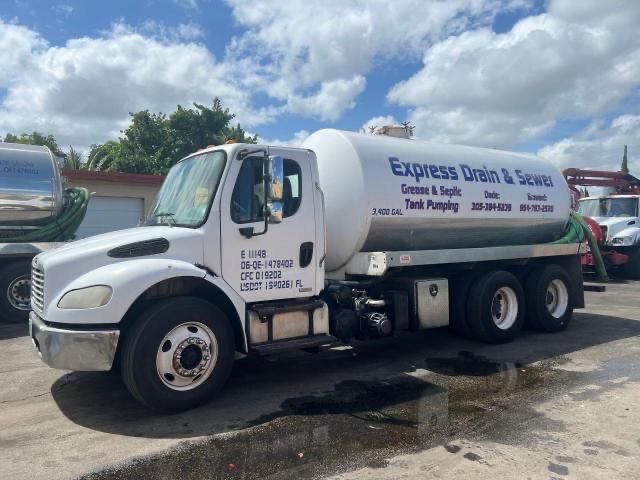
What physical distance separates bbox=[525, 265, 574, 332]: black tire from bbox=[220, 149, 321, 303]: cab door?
4407 mm

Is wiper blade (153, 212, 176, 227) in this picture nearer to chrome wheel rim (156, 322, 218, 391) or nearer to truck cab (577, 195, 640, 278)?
chrome wheel rim (156, 322, 218, 391)

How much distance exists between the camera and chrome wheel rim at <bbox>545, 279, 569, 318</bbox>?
9190 mm

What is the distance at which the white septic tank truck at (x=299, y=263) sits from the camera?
5.00 meters

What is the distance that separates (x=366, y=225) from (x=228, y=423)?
3.11 m

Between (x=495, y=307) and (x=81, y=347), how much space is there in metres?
6.05

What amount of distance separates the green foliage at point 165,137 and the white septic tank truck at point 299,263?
22.9 metres

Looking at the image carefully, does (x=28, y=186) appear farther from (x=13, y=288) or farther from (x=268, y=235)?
(x=268, y=235)

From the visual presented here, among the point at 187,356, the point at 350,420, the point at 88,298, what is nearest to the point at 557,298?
the point at 350,420

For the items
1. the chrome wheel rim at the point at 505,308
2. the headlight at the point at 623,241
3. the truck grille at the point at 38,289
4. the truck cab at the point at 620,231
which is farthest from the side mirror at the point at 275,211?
the headlight at the point at 623,241

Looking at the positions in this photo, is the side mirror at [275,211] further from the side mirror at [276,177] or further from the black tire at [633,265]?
the black tire at [633,265]

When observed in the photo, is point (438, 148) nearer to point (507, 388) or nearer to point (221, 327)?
point (507, 388)

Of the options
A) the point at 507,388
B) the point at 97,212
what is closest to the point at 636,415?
the point at 507,388

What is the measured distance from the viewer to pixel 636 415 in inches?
201

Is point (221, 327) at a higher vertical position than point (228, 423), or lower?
higher
